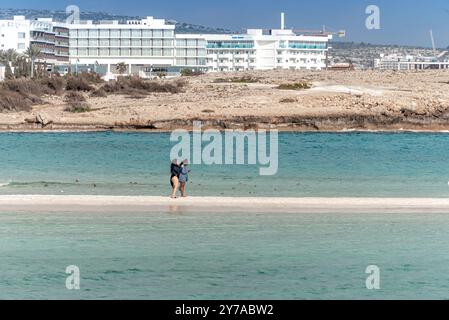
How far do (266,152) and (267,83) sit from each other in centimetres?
3713

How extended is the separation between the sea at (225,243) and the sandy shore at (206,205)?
47 centimetres

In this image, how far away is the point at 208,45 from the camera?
653 ft

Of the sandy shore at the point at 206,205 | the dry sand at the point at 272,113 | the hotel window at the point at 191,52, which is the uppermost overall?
the hotel window at the point at 191,52

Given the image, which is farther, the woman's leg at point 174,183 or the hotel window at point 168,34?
the hotel window at point 168,34

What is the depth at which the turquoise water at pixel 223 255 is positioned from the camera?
59.1 feet

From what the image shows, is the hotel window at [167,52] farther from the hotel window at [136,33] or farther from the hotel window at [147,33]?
the hotel window at [136,33]

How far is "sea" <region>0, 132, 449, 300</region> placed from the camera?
59.6 ft

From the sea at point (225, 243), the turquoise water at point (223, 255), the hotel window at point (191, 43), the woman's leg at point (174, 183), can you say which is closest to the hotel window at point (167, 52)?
the hotel window at point (191, 43)

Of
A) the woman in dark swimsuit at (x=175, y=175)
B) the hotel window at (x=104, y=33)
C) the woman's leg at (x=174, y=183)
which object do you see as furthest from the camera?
the hotel window at (x=104, y=33)

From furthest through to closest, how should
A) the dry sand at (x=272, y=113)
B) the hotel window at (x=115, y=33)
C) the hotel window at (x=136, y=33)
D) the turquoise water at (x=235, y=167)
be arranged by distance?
the hotel window at (x=115, y=33), the hotel window at (x=136, y=33), the dry sand at (x=272, y=113), the turquoise water at (x=235, y=167)

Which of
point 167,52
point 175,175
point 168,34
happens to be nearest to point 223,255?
point 175,175

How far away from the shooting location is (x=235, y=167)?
4003 centimetres
